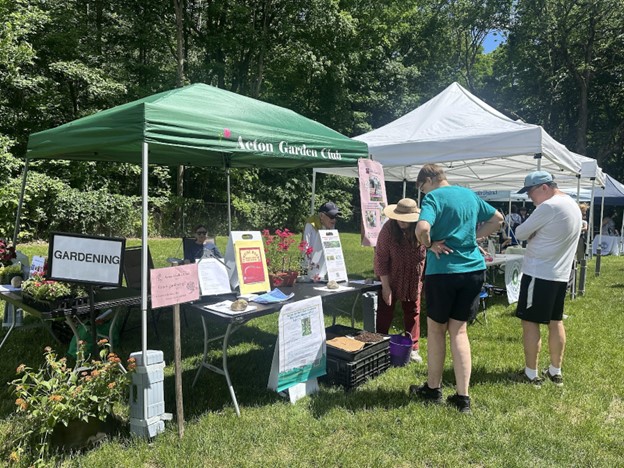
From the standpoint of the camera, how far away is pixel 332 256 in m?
4.03

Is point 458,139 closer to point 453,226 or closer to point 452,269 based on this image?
point 453,226

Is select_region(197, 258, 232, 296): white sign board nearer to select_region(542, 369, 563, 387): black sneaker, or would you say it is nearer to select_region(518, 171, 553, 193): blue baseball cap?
select_region(518, 171, 553, 193): blue baseball cap

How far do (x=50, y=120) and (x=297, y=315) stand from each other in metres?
13.0

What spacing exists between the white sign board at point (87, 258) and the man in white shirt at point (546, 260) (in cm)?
292

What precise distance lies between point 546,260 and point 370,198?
1.83 m

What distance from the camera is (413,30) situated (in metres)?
22.4

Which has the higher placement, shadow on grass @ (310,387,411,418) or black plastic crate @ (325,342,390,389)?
black plastic crate @ (325,342,390,389)

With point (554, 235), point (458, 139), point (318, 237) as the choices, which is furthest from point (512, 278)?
point (318, 237)

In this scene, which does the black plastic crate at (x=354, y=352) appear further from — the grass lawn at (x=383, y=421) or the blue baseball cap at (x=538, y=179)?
the blue baseball cap at (x=538, y=179)

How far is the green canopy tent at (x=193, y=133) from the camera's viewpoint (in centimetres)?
258

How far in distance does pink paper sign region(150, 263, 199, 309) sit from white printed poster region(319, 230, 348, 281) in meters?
1.59

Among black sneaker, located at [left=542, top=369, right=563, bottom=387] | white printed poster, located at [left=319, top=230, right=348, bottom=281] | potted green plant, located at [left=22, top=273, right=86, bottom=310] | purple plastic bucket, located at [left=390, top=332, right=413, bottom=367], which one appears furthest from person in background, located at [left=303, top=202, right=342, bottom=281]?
black sneaker, located at [left=542, top=369, right=563, bottom=387]

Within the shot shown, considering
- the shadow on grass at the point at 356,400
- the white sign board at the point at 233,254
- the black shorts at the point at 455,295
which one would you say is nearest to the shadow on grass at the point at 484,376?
the shadow on grass at the point at 356,400

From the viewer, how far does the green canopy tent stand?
2.58 m
